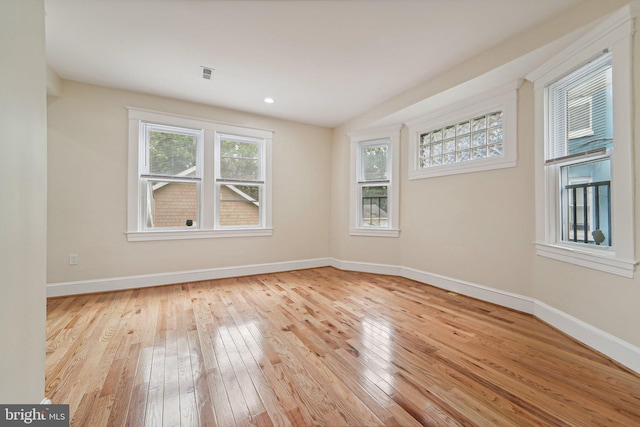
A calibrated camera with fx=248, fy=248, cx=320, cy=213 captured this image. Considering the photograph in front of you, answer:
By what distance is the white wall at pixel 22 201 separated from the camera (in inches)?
37.7

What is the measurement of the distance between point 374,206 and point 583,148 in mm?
2674

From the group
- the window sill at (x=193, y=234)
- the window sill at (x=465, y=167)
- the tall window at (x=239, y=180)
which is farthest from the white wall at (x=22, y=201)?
the window sill at (x=465, y=167)

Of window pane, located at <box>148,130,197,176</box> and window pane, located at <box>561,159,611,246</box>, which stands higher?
window pane, located at <box>148,130,197,176</box>

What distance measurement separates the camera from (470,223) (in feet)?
10.5

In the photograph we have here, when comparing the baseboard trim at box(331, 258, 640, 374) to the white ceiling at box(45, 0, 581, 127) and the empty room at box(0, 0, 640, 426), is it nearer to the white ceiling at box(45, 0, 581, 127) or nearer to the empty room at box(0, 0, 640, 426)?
the empty room at box(0, 0, 640, 426)

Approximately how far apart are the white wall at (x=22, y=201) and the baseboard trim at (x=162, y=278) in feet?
8.17

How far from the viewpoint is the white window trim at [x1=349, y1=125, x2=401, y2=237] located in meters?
4.16

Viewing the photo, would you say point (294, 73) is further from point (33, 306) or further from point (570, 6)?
point (33, 306)

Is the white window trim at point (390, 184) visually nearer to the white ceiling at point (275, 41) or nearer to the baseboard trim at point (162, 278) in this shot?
the white ceiling at point (275, 41)

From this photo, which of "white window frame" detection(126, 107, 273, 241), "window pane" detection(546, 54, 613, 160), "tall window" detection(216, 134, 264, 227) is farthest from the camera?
"tall window" detection(216, 134, 264, 227)

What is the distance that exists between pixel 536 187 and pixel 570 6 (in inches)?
60.1

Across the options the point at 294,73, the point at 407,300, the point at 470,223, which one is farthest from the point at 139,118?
the point at 470,223

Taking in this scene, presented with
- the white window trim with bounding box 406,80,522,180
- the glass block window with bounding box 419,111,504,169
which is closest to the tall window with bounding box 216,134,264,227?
the white window trim with bounding box 406,80,522,180

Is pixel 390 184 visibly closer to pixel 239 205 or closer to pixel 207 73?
pixel 239 205
